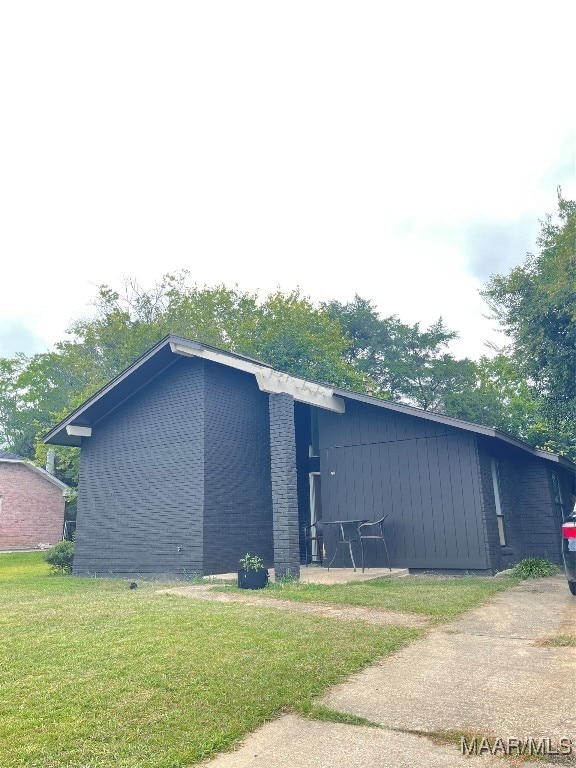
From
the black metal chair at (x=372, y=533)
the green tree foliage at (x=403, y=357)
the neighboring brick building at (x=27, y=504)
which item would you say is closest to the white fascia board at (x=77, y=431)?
the black metal chair at (x=372, y=533)

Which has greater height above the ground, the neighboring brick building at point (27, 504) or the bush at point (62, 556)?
the neighboring brick building at point (27, 504)

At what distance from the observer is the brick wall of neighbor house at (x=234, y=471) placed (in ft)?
35.9

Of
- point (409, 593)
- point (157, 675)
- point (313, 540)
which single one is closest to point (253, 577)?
point (409, 593)

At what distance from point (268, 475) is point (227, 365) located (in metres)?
2.95

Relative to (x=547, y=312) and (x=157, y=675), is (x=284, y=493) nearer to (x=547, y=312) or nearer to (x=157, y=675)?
(x=157, y=675)

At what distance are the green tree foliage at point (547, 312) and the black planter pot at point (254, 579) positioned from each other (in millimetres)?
9081

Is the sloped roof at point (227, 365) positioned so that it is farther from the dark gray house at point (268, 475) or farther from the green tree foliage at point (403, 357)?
the green tree foliage at point (403, 357)

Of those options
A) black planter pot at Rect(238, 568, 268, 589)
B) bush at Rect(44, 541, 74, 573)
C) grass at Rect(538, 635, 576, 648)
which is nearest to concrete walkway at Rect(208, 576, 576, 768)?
grass at Rect(538, 635, 576, 648)

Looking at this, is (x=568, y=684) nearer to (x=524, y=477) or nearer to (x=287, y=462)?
(x=287, y=462)

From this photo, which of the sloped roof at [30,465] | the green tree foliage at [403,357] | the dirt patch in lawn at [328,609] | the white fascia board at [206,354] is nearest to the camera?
the dirt patch in lawn at [328,609]

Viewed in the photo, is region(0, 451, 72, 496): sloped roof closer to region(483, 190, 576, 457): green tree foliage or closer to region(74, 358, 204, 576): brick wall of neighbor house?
region(74, 358, 204, 576): brick wall of neighbor house

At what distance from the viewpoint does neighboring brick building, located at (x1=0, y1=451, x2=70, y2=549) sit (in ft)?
77.4

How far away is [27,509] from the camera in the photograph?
24.3 meters

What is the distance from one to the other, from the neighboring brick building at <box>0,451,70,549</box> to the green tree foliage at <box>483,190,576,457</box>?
20278 mm
